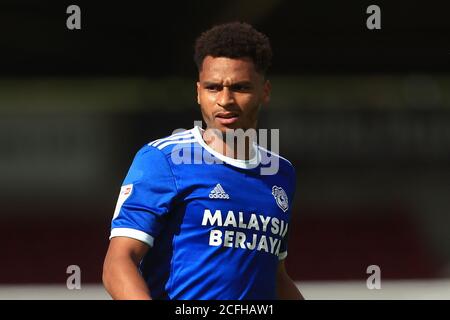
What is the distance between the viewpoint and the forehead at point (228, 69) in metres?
2.72

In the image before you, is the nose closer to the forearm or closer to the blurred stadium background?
the forearm

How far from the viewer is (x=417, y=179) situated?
12.6 meters

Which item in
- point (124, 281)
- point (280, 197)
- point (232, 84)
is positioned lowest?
point (124, 281)

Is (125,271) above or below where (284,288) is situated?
above

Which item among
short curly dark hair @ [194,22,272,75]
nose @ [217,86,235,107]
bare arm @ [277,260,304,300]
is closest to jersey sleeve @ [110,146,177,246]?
nose @ [217,86,235,107]

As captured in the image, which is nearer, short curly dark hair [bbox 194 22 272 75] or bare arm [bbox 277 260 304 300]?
short curly dark hair [bbox 194 22 272 75]

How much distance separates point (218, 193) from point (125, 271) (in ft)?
1.45

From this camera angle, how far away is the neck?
2799 mm

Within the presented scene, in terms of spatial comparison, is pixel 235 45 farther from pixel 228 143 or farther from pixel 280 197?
pixel 280 197

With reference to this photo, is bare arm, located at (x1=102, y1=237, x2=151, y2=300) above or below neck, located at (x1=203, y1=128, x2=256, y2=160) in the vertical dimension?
below

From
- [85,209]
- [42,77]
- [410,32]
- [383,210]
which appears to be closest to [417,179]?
[383,210]

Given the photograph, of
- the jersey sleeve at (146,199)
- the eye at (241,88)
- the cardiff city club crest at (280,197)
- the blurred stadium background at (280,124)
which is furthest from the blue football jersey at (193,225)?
the blurred stadium background at (280,124)

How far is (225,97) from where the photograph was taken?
→ 106 inches

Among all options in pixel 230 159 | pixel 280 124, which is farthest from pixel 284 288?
pixel 280 124
